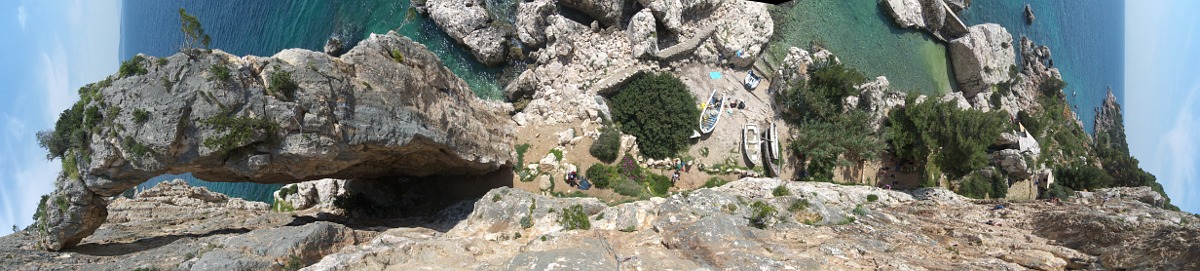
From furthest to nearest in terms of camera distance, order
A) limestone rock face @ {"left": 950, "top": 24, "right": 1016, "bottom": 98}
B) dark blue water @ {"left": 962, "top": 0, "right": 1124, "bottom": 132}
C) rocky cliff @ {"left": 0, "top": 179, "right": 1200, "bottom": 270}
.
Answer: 1. dark blue water @ {"left": 962, "top": 0, "right": 1124, "bottom": 132}
2. limestone rock face @ {"left": 950, "top": 24, "right": 1016, "bottom": 98}
3. rocky cliff @ {"left": 0, "top": 179, "right": 1200, "bottom": 270}

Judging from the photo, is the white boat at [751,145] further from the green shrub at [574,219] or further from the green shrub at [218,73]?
the green shrub at [218,73]

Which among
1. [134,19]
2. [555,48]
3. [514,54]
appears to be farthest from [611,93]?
[134,19]

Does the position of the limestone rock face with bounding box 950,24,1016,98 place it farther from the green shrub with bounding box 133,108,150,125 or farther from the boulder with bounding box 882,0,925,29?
the green shrub with bounding box 133,108,150,125

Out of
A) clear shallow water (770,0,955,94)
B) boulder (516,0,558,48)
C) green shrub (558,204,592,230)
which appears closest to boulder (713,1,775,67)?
clear shallow water (770,0,955,94)

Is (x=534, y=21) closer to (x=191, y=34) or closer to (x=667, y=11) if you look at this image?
(x=667, y=11)

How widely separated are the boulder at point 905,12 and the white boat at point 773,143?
1151 centimetres

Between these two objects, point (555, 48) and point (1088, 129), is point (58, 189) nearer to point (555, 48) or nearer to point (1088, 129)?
point (555, 48)

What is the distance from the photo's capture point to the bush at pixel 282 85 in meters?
15.3

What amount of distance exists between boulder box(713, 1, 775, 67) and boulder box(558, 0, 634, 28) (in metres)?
4.85

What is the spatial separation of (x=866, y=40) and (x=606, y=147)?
1714 cm

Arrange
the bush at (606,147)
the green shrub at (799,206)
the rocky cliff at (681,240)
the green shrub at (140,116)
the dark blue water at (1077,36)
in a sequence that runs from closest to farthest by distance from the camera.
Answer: the rocky cliff at (681,240), the green shrub at (140,116), the green shrub at (799,206), the bush at (606,147), the dark blue water at (1077,36)

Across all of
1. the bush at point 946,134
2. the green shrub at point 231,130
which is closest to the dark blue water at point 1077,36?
the bush at point 946,134

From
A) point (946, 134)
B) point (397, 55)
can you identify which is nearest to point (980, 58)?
point (946, 134)

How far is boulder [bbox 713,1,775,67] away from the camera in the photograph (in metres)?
28.8
